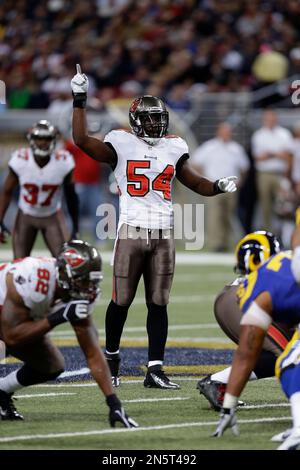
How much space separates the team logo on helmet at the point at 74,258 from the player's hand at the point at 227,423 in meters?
0.96

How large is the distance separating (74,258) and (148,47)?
14.9m

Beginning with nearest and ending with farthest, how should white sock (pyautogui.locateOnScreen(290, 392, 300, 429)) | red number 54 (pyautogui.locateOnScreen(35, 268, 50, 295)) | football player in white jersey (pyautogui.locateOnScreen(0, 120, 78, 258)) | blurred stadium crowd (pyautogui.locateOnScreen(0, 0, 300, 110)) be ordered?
white sock (pyautogui.locateOnScreen(290, 392, 300, 429)) < red number 54 (pyautogui.locateOnScreen(35, 268, 50, 295)) < football player in white jersey (pyautogui.locateOnScreen(0, 120, 78, 258)) < blurred stadium crowd (pyautogui.locateOnScreen(0, 0, 300, 110))

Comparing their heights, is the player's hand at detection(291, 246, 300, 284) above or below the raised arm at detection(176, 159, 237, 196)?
below

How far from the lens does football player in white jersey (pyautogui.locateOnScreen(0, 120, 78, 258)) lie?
10.0 m

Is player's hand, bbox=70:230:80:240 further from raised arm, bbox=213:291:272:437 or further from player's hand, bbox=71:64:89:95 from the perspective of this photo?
raised arm, bbox=213:291:272:437

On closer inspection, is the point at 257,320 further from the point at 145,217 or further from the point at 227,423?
the point at 145,217

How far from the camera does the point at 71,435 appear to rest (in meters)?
5.82

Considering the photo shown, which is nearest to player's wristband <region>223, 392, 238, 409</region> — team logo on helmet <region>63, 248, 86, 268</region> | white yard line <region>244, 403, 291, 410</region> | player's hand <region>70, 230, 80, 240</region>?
team logo on helmet <region>63, 248, 86, 268</region>

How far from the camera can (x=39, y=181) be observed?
10.2 meters

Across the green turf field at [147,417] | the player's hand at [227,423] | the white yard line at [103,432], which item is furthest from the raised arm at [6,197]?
the player's hand at [227,423]

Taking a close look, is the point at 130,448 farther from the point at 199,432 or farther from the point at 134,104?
the point at 134,104

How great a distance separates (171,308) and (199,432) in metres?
5.73

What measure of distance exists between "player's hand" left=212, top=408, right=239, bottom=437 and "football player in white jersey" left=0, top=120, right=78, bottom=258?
447 centimetres

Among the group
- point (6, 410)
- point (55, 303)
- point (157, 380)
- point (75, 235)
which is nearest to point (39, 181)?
point (75, 235)
